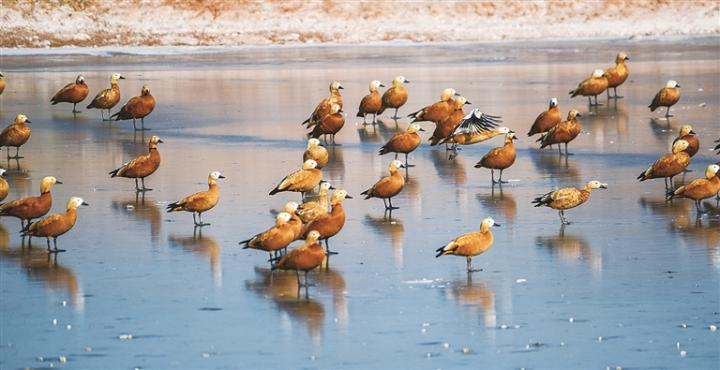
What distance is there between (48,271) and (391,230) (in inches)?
135

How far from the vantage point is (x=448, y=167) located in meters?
16.8

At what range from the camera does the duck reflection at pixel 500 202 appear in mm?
13141

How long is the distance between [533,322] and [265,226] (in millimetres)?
4223

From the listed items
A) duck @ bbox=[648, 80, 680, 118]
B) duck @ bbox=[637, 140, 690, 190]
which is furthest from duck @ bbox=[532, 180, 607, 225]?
duck @ bbox=[648, 80, 680, 118]

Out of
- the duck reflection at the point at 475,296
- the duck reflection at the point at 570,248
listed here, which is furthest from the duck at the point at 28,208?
the duck reflection at the point at 570,248

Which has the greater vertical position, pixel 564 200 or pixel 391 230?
pixel 564 200

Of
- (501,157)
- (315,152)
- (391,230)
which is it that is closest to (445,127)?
(315,152)

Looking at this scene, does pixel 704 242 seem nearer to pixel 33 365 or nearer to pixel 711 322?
pixel 711 322

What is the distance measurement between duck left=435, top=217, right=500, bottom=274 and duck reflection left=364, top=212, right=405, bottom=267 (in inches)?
25.4

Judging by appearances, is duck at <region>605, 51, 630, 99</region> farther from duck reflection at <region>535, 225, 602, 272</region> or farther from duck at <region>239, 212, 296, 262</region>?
duck at <region>239, 212, 296, 262</region>

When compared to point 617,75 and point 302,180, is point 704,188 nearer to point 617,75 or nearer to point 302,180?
point 302,180

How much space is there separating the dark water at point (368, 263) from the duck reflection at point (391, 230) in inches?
1.8

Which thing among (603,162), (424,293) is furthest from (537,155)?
(424,293)

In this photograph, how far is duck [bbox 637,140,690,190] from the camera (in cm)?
1393
